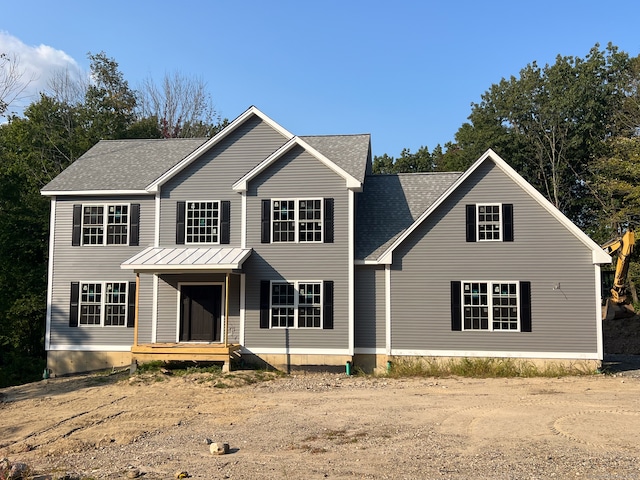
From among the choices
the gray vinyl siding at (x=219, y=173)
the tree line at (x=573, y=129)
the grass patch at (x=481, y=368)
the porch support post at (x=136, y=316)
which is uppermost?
the tree line at (x=573, y=129)

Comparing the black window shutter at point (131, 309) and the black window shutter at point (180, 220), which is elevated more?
the black window shutter at point (180, 220)

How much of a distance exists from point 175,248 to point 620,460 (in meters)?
13.5

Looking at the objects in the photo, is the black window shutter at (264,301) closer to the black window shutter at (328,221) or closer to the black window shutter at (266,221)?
the black window shutter at (266,221)

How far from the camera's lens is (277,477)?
7.14 metres

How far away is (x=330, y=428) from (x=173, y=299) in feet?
28.9

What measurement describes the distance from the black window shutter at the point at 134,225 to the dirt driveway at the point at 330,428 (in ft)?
15.7

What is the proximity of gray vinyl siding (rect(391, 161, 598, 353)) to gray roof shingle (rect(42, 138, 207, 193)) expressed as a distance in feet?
30.6

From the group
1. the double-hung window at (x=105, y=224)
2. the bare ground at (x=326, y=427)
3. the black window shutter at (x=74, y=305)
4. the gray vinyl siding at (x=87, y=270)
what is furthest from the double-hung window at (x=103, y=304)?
the bare ground at (x=326, y=427)

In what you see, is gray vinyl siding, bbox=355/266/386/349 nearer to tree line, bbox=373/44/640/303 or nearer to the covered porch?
the covered porch

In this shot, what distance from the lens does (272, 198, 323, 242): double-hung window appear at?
54.5 ft

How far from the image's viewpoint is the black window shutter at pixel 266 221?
16.7m

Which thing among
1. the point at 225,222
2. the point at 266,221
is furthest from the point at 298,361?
the point at 225,222

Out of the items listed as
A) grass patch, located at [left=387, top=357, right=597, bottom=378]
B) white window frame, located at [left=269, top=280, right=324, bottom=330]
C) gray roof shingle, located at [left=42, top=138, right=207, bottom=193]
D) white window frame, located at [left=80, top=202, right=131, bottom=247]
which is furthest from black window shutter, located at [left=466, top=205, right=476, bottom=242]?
white window frame, located at [left=80, top=202, right=131, bottom=247]

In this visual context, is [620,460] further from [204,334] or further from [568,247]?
[204,334]
